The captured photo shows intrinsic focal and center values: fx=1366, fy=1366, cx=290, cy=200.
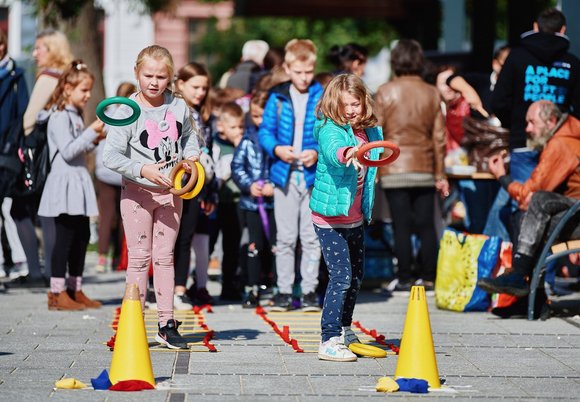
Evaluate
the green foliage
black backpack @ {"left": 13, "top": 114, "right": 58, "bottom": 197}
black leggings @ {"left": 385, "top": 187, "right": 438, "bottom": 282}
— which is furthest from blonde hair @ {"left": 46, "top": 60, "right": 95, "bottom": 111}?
the green foliage

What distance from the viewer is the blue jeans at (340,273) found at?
26.8ft

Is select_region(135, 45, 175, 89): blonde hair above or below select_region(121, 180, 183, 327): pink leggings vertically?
above

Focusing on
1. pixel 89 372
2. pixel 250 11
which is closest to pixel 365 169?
pixel 89 372

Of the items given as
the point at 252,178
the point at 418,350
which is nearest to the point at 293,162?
the point at 252,178

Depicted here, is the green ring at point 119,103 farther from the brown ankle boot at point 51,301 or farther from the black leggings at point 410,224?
the black leggings at point 410,224

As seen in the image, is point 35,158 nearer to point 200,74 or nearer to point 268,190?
point 200,74

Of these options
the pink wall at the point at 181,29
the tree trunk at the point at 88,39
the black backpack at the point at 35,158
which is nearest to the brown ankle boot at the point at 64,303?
the black backpack at the point at 35,158

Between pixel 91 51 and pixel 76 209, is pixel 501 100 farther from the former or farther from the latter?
pixel 91 51

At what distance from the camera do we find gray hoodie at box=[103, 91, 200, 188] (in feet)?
27.6

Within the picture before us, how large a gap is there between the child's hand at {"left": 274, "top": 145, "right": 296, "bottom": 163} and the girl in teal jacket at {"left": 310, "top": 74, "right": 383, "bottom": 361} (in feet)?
7.04

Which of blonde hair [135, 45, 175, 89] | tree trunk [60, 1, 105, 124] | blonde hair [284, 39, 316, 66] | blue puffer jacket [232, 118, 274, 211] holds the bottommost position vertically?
blue puffer jacket [232, 118, 274, 211]

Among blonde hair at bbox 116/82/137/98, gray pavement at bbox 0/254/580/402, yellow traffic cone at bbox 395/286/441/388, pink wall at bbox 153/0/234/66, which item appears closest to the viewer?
gray pavement at bbox 0/254/580/402

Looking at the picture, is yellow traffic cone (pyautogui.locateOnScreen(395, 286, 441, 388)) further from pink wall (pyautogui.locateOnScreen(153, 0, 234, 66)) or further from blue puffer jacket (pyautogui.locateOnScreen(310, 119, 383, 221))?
pink wall (pyautogui.locateOnScreen(153, 0, 234, 66))

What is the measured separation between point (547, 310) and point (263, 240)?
2486 millimetres
